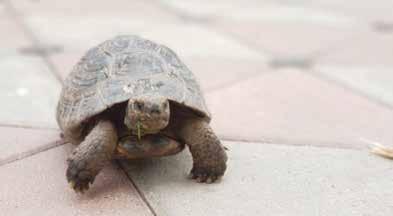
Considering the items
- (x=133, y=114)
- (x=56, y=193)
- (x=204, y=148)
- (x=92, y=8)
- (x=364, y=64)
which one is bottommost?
(x=92, y=8)

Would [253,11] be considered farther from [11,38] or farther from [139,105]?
[139,105]

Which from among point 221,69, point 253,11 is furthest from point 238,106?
point 253,11

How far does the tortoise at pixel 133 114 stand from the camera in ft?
6.59

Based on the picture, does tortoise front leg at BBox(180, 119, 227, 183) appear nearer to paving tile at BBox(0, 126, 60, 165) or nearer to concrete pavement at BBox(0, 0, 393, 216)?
concrete pavement at BBox(0, 0, 393, 216)

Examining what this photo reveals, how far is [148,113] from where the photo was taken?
1897mm

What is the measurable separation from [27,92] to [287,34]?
2517 millimetres

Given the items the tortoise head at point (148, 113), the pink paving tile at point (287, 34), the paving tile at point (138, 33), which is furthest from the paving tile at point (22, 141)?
the pink paving tile at point (287, 34)

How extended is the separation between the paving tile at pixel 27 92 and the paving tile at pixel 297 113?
941 millimetres

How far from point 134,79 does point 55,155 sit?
626mm

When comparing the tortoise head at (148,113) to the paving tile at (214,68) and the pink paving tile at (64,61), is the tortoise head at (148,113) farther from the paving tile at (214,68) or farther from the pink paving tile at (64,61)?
the pink paving tile at (64,61)

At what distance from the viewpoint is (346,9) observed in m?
5.96

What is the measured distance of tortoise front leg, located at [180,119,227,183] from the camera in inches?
83.9

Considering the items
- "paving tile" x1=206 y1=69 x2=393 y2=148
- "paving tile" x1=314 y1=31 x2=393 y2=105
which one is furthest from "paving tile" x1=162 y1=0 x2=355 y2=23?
"paving tile" x1=206 y1=69 x2=393 y2=148

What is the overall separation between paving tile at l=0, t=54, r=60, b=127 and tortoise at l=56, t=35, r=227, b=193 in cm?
59
